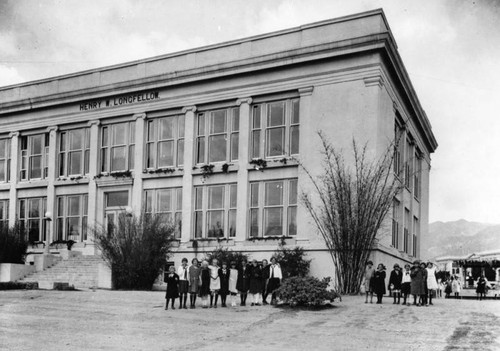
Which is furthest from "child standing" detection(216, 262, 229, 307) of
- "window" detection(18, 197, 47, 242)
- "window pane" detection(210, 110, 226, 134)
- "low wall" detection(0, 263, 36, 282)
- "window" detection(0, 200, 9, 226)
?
"window" detection(0, 200, 9, 226)

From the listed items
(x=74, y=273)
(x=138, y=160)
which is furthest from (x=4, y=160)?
(x=74, y=273)

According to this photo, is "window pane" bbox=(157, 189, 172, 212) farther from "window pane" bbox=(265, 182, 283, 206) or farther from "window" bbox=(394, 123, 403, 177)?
"window" bbox=(394, 123, 403, 177)

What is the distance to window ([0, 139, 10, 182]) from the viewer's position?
119 feet

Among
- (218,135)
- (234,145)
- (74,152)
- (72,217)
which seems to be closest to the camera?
(234,145)

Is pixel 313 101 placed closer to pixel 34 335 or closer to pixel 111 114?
pixel 111 114

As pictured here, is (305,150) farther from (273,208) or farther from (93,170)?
(93,170)

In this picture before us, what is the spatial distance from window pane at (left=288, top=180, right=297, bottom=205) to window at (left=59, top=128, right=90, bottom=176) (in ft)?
37.5

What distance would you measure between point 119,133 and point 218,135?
5817 millimetres

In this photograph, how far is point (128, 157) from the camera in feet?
105

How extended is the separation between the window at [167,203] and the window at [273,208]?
3840 millimetres

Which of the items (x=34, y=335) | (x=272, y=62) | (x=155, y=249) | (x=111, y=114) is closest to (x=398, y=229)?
(x=272, y=62)

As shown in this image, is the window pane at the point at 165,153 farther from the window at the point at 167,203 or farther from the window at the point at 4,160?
the window at the point at 4,160

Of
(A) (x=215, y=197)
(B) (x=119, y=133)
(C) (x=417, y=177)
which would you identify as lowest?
(A) (x=215, y=197)

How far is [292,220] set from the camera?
1091 inches
